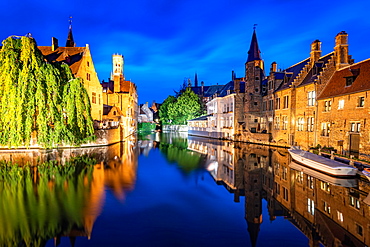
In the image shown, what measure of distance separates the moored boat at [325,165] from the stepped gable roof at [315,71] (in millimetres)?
11815

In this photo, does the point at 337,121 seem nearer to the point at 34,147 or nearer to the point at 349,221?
the point at 349,221

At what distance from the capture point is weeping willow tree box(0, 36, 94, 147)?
61.6ft

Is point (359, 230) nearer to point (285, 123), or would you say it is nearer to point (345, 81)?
point (345, 81)

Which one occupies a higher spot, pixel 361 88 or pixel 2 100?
pixel 361 88

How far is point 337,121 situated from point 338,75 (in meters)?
5.83

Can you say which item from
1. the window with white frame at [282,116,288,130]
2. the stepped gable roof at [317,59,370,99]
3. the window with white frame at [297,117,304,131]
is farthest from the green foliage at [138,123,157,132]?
the stepped gable roof at [317,59,370,99]

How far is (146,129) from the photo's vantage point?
91.7 m

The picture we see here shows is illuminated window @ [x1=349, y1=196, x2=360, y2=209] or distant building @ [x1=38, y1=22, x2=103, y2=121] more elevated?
distant building @ [x1=38, y1=22, x2=103, y2=121]

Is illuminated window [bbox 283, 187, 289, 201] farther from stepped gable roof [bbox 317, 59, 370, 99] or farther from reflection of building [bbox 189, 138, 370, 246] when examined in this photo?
stepped gable roof [bbox 317, 59, 370, 99]

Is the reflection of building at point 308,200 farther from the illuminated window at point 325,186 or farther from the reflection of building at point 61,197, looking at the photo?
Result: the reflection of building at point 61,197

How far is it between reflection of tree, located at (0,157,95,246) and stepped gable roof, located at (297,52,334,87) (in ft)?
83.1

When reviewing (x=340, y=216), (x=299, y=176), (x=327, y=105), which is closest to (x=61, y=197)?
(x=340, y=216)

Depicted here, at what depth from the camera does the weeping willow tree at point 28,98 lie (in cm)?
1878

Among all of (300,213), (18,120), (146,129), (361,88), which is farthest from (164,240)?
(146,129)
